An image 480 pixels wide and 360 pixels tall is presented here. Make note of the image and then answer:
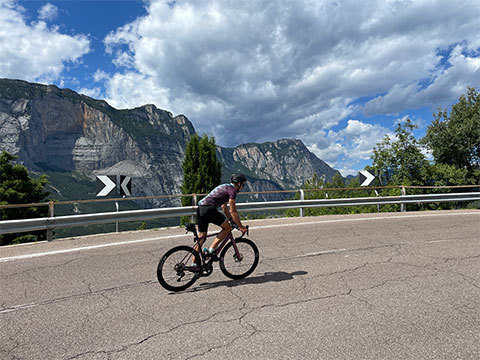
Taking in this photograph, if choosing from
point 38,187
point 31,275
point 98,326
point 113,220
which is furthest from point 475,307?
point 38,187

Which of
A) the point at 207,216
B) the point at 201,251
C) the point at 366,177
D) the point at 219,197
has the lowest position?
the point at 201,251

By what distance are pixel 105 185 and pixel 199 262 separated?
23.0 feet

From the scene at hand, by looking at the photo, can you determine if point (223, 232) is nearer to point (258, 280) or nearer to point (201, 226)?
point (201, 226)

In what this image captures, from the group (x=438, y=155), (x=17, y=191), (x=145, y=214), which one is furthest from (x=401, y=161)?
(x=17, y=191)

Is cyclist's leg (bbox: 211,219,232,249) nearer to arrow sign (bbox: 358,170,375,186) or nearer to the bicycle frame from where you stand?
the bicycle frame

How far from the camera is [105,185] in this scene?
1070 cm

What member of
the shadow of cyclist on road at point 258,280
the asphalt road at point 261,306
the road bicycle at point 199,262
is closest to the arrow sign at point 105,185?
the asphalt road at point 261,306

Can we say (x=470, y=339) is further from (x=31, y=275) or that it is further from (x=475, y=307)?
(x=31, y=275)

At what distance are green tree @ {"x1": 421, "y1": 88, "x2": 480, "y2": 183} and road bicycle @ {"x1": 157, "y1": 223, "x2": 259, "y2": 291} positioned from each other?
40.7m

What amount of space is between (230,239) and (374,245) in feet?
13.4

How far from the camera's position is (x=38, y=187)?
3931cm

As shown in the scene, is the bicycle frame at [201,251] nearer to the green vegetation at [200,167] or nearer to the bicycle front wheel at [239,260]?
the bicycle front wheel at [239,260]

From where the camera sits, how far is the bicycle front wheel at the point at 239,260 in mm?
5238

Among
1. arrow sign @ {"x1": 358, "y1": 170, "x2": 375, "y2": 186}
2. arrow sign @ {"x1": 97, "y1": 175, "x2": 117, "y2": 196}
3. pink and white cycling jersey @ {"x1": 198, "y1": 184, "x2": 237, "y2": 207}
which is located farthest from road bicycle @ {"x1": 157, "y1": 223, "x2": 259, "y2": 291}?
arrow sign @ {"x1": 358, "y1": 170, "x2": 375, "y2": 186}
